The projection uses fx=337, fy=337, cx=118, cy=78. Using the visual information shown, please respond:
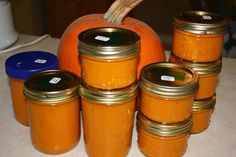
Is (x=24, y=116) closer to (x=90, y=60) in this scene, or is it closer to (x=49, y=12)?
(x=90, y=60)

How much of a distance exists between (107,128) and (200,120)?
0.71 feet

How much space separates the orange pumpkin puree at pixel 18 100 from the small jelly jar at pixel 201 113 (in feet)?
1.09

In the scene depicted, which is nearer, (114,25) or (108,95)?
(108,95)

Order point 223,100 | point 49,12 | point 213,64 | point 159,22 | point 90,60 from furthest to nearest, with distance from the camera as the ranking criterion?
point 159,22 → point 49,12 → point 223,100 → point 213,64 → point 90,60

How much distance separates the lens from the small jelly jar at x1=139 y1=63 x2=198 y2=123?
537 millimetres

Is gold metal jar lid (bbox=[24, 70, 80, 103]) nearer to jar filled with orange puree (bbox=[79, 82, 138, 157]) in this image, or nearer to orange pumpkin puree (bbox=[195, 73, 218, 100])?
jar filled with orange puree (bbox=[79, 82, 138, 157])

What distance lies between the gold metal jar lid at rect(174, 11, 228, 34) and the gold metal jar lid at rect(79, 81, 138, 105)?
168mm

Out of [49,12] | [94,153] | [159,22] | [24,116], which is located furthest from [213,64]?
[159,22]

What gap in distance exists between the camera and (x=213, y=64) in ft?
2.07

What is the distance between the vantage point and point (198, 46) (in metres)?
0.61

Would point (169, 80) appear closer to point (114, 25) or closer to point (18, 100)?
point (114, 25)

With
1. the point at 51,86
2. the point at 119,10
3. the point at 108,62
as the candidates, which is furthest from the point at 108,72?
the point at 119,10

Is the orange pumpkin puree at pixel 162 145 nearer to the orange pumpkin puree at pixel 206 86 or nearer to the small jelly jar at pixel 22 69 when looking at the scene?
Answer: the orange pumpkin puree at pixel 206 86

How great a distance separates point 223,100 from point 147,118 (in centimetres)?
31
